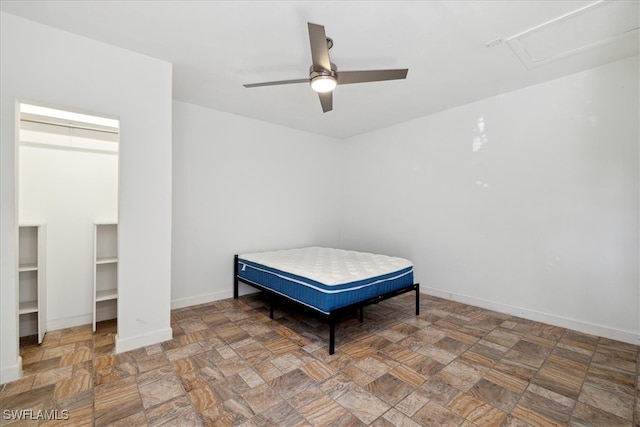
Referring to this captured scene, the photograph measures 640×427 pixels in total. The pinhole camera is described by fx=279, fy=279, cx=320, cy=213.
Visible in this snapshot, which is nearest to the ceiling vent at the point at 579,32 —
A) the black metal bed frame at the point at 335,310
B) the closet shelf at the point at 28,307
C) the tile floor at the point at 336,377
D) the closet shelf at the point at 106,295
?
the black metal bed frame at the point at 335,310

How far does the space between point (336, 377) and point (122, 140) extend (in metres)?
2.81

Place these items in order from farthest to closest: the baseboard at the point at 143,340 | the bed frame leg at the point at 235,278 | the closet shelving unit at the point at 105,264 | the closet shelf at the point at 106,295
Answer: the bed frame leg at the point at 235,278 < the closet shelving unit at the point at 105,264 < the closet shelf at the point at 106,295 < the baseboard at the point at 143,340

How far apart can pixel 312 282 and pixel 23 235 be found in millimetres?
2914

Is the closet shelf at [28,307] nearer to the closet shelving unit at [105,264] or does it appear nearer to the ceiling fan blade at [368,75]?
the closet shelving unit at [105,264]

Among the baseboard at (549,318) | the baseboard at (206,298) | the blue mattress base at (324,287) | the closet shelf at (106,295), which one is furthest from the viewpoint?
the baseboard at (206,298)

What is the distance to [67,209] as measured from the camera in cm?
307

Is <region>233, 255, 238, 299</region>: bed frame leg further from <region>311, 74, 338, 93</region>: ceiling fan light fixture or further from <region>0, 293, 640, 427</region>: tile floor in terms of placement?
<region>311, 74, 338, 93</region>: ceiling fan light fixture

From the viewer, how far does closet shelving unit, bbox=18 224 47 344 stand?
272 centimetres

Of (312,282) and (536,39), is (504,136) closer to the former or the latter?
(536,39)

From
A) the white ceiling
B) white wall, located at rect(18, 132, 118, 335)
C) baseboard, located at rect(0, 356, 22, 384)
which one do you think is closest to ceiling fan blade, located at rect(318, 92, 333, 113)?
the white ceiling

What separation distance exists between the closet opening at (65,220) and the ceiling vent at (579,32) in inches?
157

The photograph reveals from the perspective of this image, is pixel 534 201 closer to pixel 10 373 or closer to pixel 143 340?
pixel 143 340

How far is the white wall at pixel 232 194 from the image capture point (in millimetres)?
3824

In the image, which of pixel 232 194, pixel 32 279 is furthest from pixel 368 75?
pixel 32 279
